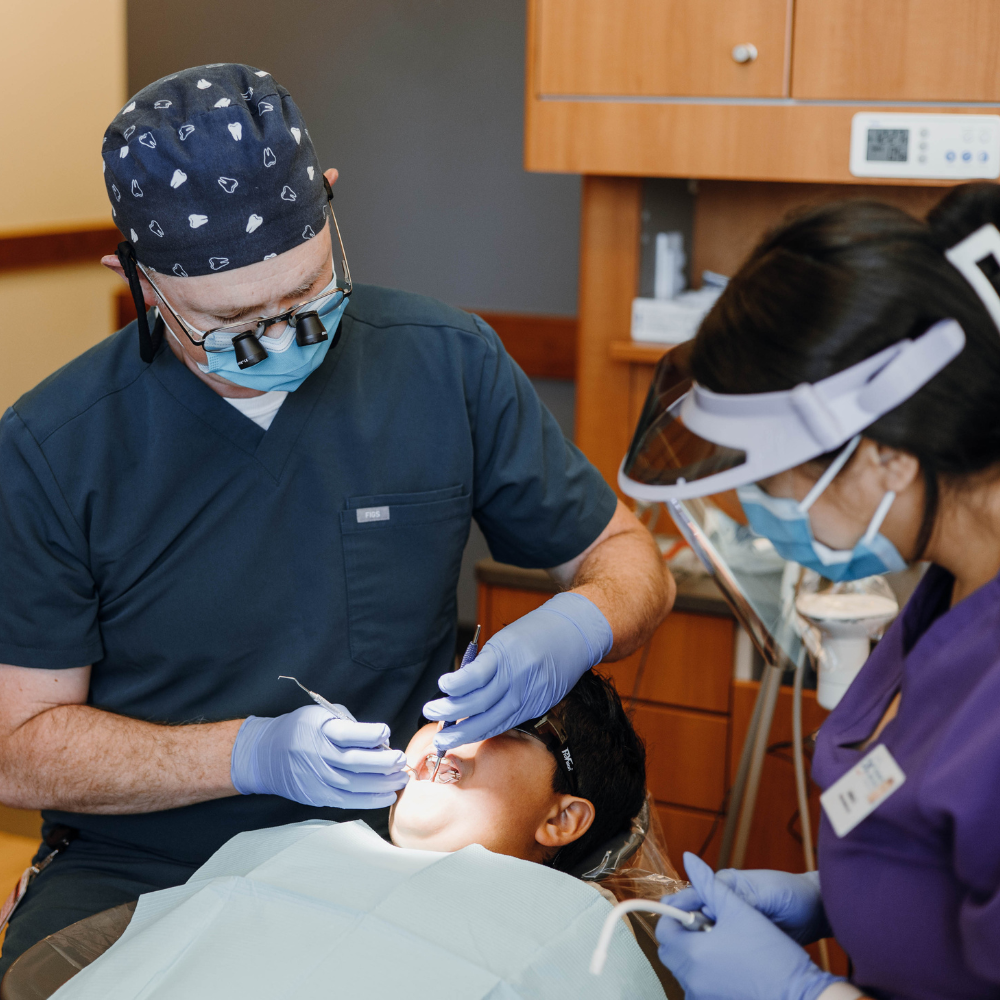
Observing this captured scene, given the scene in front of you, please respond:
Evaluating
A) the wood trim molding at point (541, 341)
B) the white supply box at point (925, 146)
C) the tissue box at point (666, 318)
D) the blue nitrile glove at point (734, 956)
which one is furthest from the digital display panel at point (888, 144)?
the blue nitrile glove at point (734, 956)

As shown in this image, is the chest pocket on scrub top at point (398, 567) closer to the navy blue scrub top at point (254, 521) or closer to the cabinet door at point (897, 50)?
the navy blue scrub top at point (254, 521)

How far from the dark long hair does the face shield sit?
13 mm

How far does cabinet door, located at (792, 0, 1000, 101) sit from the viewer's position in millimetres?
1903

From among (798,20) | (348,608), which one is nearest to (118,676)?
(348,608)

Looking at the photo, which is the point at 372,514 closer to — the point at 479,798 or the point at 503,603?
the point at 479,798

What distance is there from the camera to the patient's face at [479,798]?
1.40 m

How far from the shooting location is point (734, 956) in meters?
1.00

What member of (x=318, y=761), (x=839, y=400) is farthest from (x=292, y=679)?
(x=839, y=400)

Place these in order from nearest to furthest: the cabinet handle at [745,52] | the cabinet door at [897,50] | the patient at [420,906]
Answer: the patient at [420,906] < the cabinet door at [897,50] < the cabinet handle at [745,52]

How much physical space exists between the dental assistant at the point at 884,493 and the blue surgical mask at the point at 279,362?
0.50 m

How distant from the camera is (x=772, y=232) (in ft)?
2.97

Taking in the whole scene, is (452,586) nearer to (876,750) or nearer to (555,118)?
(876,750)

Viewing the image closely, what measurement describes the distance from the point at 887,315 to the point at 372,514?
0.85 meters

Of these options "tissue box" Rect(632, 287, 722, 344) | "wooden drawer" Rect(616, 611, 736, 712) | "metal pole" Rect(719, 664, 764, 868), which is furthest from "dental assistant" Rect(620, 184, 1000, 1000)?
"tissue box" Rect(632, 287, 722, 344)
